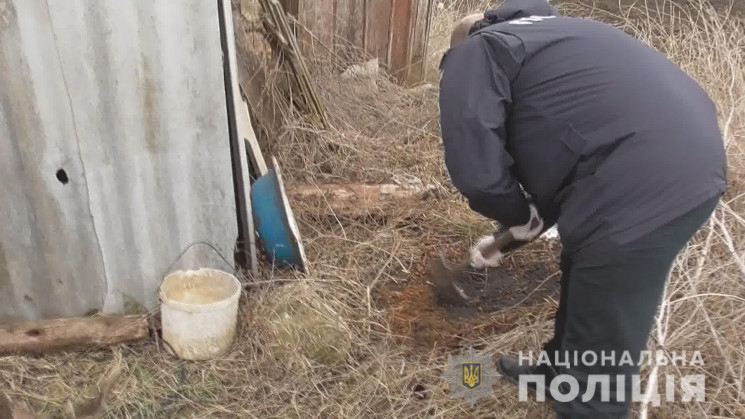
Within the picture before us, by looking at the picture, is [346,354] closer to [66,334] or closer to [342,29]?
[66,334]

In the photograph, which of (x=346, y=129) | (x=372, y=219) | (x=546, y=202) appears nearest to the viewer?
(x=546, y=202)

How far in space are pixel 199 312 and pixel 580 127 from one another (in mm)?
1807

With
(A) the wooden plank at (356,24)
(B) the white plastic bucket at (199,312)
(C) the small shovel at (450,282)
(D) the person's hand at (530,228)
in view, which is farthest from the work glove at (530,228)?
(A) the wooden plank at (356,24)

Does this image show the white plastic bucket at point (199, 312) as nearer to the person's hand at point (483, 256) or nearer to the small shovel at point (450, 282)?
the small shovel at point (450, 282)

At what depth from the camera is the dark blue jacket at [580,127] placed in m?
1.94

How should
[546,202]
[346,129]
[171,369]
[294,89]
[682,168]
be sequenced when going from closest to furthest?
1. [682,168]
2. [546,202]
3. [171,369]
4. [294,89]
5. [346,129]

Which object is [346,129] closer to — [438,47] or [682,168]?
[438,47]

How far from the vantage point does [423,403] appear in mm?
2758

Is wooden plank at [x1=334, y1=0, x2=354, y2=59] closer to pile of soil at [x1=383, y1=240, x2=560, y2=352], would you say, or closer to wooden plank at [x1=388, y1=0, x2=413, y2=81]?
wooden plank at [x1=388, y1=0, x2=413, y2=81]

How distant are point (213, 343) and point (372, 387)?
776 millimetres

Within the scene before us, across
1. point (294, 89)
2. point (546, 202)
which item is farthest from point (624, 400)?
point (294, 89)

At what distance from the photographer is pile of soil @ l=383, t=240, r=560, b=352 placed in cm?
317
